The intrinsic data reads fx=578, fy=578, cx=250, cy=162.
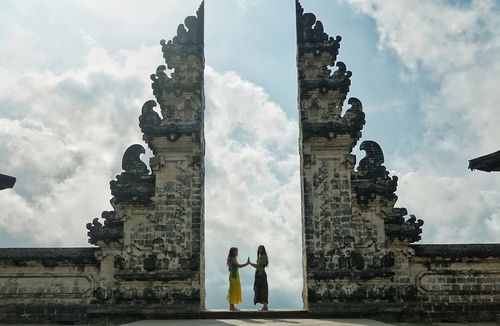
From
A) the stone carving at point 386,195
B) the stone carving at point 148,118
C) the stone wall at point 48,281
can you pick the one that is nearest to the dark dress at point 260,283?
the stone carving at point 386,195

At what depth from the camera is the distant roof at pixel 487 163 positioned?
11.1 meters

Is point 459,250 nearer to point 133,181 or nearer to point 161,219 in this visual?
point 161,219

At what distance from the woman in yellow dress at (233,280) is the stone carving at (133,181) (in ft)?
9.20

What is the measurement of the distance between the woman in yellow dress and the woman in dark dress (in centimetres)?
34

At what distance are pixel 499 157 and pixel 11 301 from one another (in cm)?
1263

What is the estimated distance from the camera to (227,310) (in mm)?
15500

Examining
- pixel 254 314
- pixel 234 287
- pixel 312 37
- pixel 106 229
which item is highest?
pixel 312 37

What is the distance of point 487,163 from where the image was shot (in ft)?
37.1

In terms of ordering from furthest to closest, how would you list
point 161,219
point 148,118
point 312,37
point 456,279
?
1. point 312,37
2. point 148,118
3. point 161,219
4. point 456,279

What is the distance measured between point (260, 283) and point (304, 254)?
1469 millimetres

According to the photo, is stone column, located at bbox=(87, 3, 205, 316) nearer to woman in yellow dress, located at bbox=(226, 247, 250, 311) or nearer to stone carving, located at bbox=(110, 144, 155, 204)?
stone carving, located at bbox=(110, 144, 155, 204)

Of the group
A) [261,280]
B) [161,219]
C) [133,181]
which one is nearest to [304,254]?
[261,280]

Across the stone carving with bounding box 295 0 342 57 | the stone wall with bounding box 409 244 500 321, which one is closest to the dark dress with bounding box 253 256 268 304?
the stone wall with bounding box 409 244 500 321

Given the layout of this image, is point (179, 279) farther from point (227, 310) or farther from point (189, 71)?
point (189, 71)
